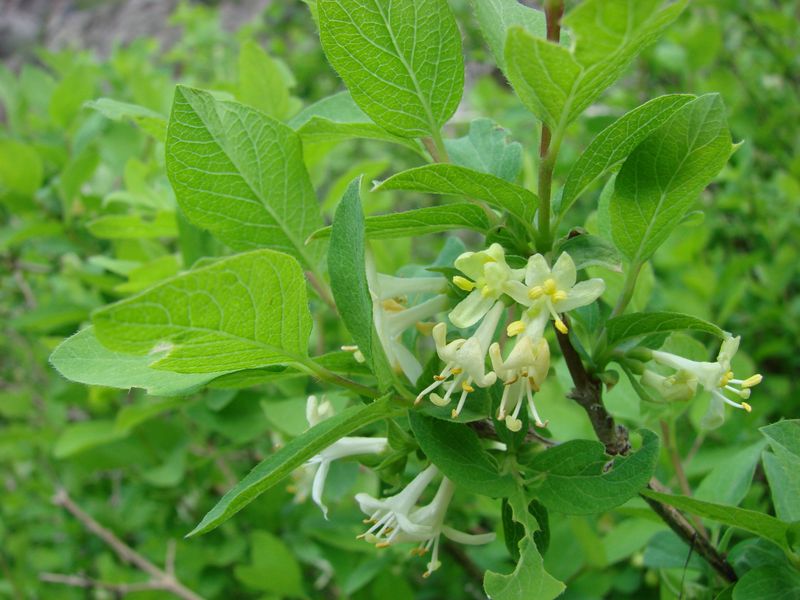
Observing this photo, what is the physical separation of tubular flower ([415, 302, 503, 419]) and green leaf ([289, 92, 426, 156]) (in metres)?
0.19

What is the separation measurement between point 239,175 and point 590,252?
310 millimetres

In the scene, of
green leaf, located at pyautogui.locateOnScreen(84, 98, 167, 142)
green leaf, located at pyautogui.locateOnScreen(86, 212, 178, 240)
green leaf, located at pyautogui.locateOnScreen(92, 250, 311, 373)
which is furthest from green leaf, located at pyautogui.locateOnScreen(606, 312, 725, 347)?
green leaf, located at pyautogui.locateOnScreen(86, 212, 178, 240)

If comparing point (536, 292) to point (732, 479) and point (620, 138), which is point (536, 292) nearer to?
point (620, 138)

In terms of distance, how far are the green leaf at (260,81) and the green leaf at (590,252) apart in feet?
2.07

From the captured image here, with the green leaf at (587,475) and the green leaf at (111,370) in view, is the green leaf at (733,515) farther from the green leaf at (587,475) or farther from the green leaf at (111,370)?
the green leaf at (111,370)

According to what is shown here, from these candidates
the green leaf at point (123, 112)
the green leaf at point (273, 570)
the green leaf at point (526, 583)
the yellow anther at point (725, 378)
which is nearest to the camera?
the green leaf at point (526, 583)

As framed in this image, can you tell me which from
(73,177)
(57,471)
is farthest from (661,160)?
(57,471)

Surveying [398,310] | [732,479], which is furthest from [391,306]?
[732,479]

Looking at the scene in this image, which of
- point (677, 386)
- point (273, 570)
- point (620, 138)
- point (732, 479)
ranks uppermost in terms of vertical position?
point (620, 138)

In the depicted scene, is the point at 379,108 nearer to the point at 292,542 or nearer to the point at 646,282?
the point at 646,282

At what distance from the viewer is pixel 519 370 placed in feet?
1.99

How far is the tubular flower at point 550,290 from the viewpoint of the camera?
2.00 ft

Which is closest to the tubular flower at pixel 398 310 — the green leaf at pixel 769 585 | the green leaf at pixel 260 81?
the green leaf at pixel 769 585

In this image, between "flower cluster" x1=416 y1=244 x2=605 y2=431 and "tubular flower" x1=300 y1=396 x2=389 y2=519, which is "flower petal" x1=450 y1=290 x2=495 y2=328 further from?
"tubular flower" x1=300 y1=396 x2=389 y2=519
